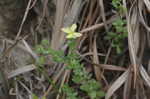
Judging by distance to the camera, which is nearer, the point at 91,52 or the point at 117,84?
the point at 117,84

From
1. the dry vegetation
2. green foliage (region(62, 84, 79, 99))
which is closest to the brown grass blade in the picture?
the dry vegetation

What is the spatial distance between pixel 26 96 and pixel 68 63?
41 centimetres

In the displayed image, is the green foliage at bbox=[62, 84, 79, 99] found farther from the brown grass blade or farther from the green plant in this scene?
the brown grass blade

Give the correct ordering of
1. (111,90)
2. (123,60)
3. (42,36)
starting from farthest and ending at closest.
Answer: (42,36) → (123,60) → (111,90)

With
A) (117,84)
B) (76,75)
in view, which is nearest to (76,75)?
(76,75)

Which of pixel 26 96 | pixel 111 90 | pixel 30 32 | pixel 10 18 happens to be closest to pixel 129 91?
pixel 111 90

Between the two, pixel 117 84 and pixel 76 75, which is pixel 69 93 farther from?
pixel 117 84

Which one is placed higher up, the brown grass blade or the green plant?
the green plant

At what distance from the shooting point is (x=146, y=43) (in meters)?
1.81

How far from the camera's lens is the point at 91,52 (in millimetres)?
1814

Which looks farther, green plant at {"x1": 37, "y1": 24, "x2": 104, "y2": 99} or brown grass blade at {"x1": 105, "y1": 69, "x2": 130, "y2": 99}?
brown grass blade at {"x1": 105, "y1": 69, "x2": 130, "y2": 99}

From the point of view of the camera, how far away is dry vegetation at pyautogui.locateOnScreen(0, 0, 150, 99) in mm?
1705

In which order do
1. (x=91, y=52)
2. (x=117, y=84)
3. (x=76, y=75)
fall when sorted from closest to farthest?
(x=76, y=75), (x=117, y=84), (x=91, y=52)

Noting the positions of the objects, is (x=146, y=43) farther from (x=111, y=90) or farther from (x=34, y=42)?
(x=34, y=42)
